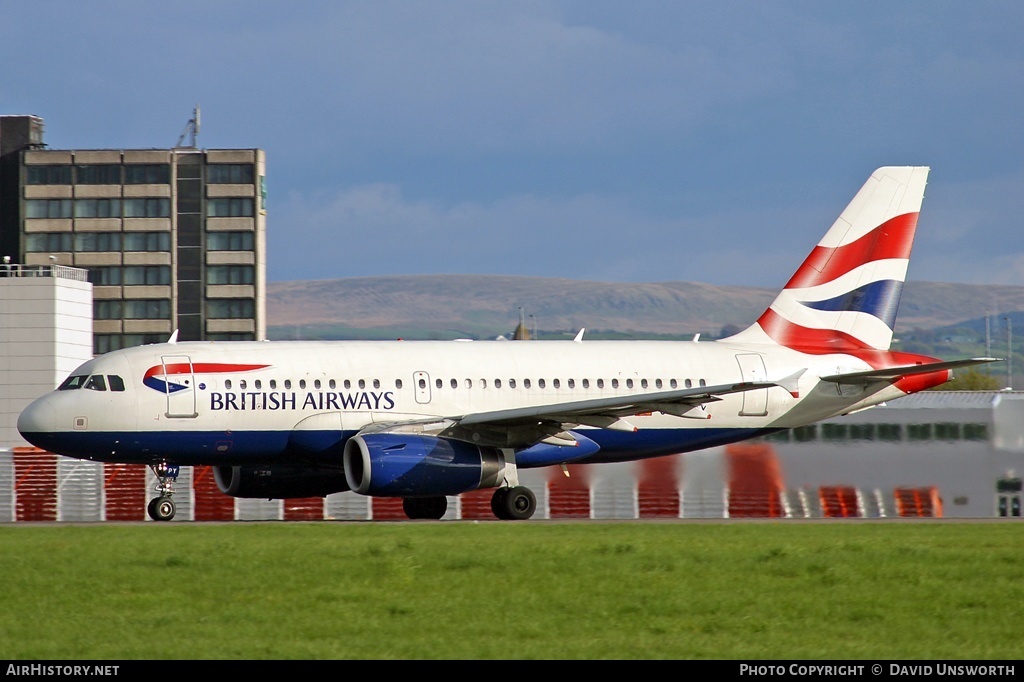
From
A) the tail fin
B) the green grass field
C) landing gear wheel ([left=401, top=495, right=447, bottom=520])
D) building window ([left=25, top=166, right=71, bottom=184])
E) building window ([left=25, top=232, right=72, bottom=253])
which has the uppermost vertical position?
building window ([left=25, top=166, right=71, bottom=184])

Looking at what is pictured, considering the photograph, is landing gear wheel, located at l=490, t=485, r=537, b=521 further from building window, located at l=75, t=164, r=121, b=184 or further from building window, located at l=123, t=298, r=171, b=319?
building window, located at l=123, t=298, r=171, b=319

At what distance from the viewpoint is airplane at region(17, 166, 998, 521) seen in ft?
92.8

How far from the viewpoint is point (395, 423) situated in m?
29.3

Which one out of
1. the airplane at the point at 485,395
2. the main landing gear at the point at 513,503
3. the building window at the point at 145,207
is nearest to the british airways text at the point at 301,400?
the airplane at the point at 485,395

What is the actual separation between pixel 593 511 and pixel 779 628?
68.6 ft

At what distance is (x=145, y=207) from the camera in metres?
129

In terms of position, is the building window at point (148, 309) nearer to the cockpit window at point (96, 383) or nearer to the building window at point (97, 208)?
the building window at point (97, 208)

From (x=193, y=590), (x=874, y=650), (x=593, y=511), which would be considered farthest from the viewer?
(x=593, y=511)

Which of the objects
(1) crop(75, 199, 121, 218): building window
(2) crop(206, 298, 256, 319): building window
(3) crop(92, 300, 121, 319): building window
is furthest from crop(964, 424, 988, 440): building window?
(3) crop(92, 300, 121, 319): building window

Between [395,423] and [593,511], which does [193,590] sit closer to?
[395,423]

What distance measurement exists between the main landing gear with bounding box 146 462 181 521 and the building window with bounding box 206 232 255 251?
335 feet

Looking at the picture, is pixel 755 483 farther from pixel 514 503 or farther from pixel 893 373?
pixel 514 503

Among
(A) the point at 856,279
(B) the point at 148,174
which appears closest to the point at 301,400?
(A) the point at 856,279
